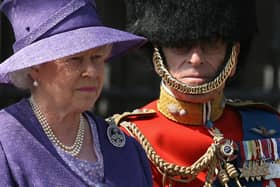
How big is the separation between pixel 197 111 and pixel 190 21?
253 millimetres

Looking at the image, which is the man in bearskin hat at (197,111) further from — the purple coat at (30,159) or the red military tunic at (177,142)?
the purple coat at (30,159)

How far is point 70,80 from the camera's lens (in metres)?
2.13

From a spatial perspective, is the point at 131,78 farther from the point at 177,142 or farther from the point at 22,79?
the point at 22,79

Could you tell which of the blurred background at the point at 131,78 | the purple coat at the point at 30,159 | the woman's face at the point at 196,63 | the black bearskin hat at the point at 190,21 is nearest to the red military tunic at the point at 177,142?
the woman's face at the point at 196,63

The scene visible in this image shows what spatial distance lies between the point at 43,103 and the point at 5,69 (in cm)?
12

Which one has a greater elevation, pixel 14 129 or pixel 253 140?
pixel 14 129

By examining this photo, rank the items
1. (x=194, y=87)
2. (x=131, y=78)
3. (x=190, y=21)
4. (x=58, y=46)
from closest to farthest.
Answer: (x=58, y=46) → (x=194, y=87) → (x=190, y=21) → (x=131, y=78)

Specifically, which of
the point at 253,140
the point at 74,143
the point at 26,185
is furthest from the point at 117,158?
the point at 253,140

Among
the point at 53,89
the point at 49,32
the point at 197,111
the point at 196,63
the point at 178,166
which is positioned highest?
the point at 49,32

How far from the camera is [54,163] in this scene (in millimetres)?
2127

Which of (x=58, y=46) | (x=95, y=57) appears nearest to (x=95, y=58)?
(x=95, y=57)

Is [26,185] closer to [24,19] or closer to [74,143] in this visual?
[74,143]

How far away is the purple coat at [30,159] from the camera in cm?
209

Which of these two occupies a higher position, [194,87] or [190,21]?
[190,21]
